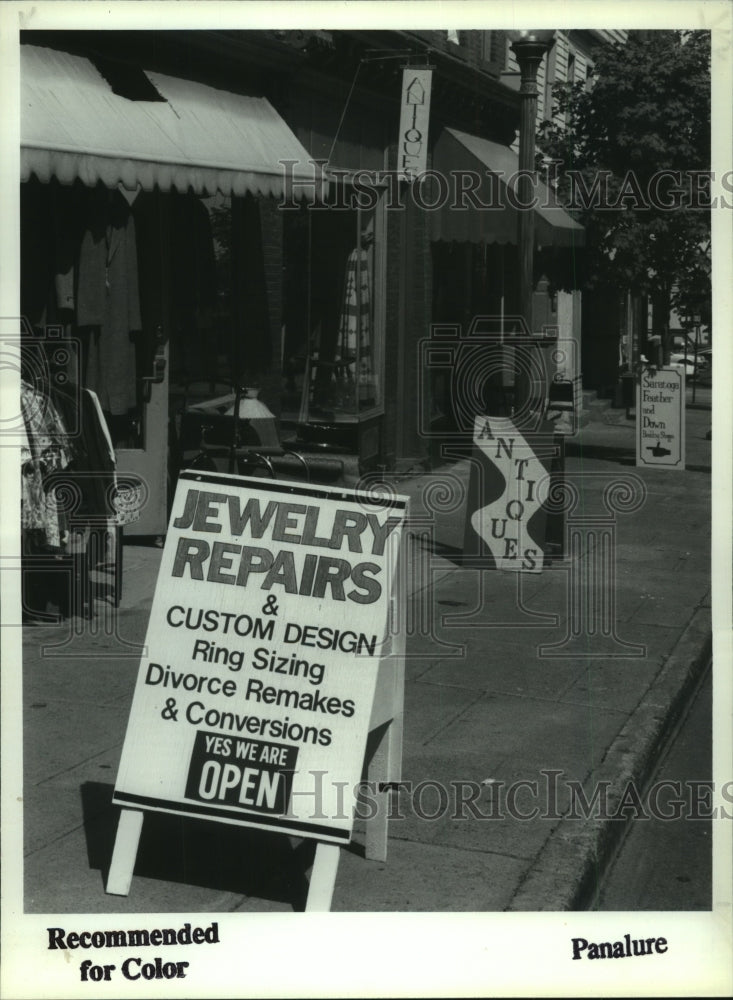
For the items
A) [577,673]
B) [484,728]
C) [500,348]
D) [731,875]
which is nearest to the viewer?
[731,875]

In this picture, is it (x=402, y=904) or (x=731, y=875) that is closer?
(x=731, y=875)

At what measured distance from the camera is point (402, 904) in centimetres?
469

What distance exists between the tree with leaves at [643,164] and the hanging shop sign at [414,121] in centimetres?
289

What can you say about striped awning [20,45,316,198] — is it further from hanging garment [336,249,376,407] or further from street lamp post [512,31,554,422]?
hanging garment [336,249,376,407]

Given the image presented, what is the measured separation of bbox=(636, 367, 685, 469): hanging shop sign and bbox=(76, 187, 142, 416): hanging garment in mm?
6780

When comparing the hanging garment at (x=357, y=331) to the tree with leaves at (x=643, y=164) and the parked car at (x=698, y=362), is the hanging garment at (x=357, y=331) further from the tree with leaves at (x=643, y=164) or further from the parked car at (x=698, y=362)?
the parked car at (x=698, y=362)

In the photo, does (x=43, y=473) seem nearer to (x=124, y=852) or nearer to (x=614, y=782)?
(x=124, y=852)

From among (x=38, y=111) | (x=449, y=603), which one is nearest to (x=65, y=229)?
(x=38, y=111)

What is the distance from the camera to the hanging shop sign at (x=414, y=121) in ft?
44.0

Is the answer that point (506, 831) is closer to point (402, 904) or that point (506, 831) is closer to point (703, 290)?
point (402, 904)

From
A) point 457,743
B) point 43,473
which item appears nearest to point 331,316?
point 43,473

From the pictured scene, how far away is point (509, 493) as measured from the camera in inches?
388

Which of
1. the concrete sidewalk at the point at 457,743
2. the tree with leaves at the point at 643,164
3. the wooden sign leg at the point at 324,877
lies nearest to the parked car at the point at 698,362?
the tree with leaves at the point at 643,164

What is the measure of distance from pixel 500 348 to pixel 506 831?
13.1 metres
